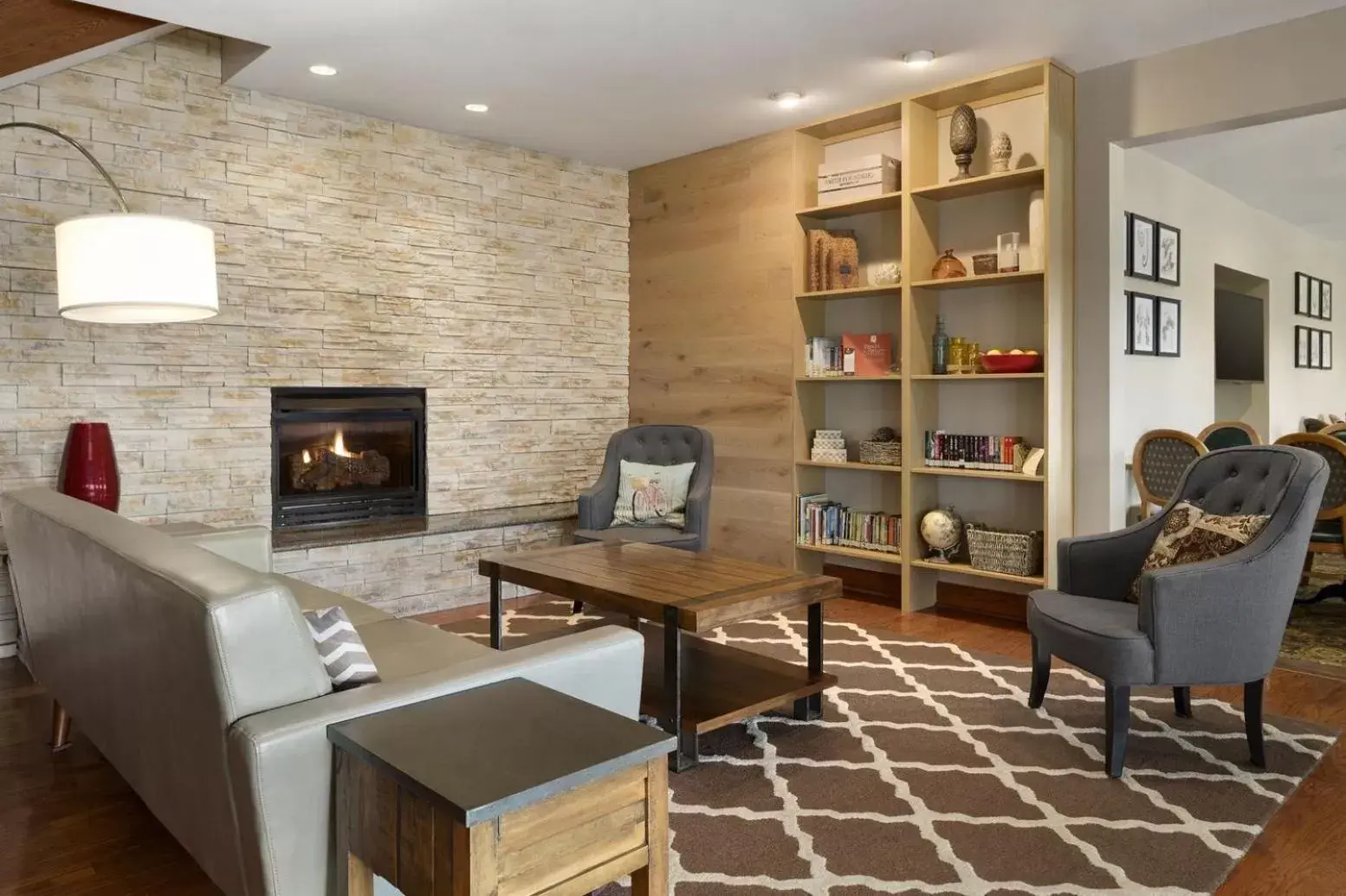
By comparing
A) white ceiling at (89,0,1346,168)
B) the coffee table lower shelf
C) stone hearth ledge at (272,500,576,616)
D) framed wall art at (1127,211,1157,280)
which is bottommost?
the coffee table lower shelf

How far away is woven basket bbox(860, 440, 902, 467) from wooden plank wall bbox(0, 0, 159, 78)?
374cm

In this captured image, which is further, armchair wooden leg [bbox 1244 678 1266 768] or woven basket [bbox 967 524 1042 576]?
woven basket [bbox 967 524 1042 576]

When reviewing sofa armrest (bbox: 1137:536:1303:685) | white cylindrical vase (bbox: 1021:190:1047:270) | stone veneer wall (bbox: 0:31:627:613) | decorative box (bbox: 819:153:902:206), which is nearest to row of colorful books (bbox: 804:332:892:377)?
decorative box (bbox: 819:153:902:206)

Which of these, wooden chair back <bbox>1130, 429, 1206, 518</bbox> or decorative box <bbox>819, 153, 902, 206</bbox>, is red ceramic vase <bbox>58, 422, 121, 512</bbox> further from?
wooden chair back <bbox>1130, 429, 1206, 518</bbox>

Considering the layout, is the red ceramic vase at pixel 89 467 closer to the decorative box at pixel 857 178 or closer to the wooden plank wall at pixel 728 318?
the wooden plank wall at pixel 728 318

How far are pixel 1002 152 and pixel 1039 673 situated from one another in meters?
2.46

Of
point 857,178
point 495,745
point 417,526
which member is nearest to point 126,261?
point 495,745

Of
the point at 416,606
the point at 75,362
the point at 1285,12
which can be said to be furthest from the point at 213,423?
→ the point at 1285,12

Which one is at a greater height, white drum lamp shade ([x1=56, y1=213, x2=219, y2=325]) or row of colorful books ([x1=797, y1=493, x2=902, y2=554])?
white drum lamp shade ([x1=56, y1=213, x2=219, y2=325])

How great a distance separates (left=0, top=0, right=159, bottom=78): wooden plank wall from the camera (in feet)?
10.3

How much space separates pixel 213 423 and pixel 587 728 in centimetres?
351

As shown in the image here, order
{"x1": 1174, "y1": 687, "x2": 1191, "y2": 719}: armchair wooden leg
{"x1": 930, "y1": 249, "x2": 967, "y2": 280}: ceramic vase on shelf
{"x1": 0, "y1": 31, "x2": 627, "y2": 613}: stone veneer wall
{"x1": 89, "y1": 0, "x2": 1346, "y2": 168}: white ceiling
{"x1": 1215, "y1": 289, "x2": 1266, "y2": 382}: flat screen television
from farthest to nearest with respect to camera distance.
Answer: {"x1": 1215, "y1": 289, "x2": 1266, "y2": 382}: flat screen television → {"x1": 930, "y1": 249, "x2": 967, "y2": 280}: ceramic vase on shelf → {"x1": 0, "y1": 31, "x2": 627, "y2": 613}: stone veneer wall → {"x1": 89, "y1": 0, "x2": 1346, "y2": 168}: white ceiling → {"x1": 1174, "y1": 687, "x2": 1191, "y2": 719}: armchair wooden leg

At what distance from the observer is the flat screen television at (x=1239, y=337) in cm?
700

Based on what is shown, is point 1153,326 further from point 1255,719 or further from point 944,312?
point 1255,719
